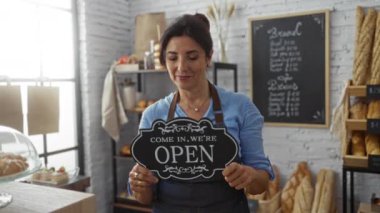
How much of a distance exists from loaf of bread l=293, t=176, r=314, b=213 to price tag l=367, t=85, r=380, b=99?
0.81 meters

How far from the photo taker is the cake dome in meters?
1.00

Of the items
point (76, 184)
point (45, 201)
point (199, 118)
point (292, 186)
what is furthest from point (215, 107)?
point (292, 186)

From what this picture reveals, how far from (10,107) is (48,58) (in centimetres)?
65

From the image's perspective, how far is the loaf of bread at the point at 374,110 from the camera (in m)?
2.19

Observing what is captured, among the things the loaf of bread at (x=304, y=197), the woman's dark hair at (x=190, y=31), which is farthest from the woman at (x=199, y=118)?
the loaf of bread at (x=304, y=197)

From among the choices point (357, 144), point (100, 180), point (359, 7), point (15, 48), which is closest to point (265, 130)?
point (357, 144)

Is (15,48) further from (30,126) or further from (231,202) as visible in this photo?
(231,202)

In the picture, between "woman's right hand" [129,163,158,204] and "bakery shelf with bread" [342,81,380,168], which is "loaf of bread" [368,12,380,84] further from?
"woman's right hand" [129,163,158,204]

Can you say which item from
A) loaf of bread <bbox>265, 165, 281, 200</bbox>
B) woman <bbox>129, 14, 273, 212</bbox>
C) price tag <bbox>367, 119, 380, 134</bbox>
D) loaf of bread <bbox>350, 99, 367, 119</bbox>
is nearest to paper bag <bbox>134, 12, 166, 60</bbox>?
loaf of bread <bbox>265, 165, 281, 200</bbox>

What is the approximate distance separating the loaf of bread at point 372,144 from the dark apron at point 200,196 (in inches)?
51.8

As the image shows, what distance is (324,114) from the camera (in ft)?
8.93

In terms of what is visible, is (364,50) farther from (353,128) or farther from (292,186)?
(292,186)

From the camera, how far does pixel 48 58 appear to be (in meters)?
2.83

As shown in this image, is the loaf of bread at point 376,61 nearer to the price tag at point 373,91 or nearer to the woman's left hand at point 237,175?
the price tag at point 373,91
